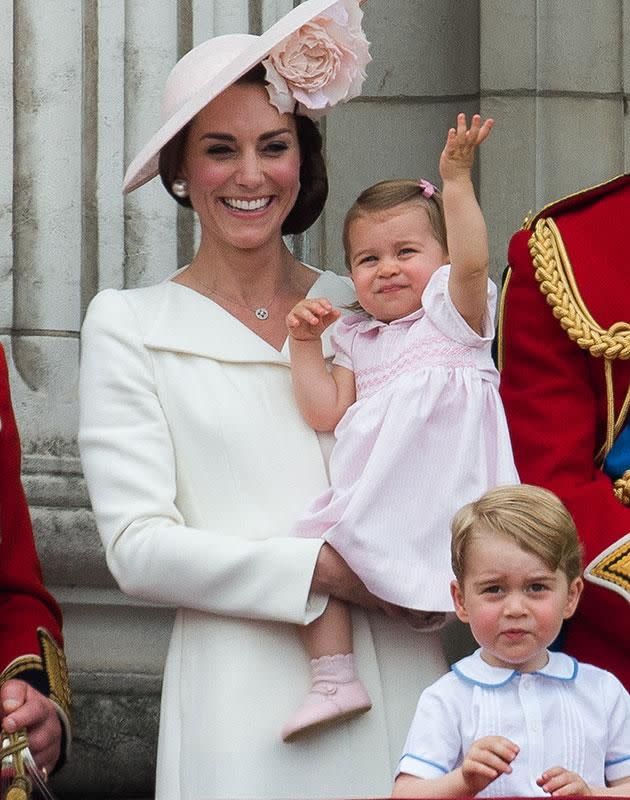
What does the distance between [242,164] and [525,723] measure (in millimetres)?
1000

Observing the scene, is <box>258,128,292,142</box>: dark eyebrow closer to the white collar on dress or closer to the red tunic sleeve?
the red tunic sleeve

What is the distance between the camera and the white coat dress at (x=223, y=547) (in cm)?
361

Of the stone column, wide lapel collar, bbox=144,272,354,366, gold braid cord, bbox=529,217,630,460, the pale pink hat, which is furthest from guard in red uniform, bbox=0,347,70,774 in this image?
the stone column

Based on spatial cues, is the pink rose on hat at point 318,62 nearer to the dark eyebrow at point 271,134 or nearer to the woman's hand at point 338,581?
the dark eyebrow at point 271,134

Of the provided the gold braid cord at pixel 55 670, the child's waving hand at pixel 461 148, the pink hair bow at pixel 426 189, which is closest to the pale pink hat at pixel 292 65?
the pink hair bow at pixel 426 189

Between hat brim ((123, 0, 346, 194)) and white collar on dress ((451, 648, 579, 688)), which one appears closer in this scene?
white collar on dress ((451, 648, 579, 688))

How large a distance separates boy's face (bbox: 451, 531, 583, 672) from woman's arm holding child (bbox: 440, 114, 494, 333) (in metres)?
0.51

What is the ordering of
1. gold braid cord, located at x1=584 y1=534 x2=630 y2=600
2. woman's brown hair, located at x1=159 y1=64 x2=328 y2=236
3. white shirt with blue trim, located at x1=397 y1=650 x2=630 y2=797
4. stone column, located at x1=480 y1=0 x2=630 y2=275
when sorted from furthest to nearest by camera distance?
stone column, located at x1=480 y1=0 x2=630 y2=275
woman's brown hair, located at x1=159 y1=64 x2=328 y2=236
gold braid cord, located at x1=584 y1=534 x2=630 y2=600
white shirt with blue trim, located at x1=397 y1=650 x2=630 y2=797

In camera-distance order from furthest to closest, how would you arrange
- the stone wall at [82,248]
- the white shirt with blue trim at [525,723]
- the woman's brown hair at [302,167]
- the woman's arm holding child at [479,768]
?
the stone wall at [82,248]
the woman's brown hair at [302,167]
the white shirt with blue trim at [525,723]
the woman's arm holding child at [479,768]

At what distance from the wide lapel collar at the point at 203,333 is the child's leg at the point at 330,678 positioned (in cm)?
39

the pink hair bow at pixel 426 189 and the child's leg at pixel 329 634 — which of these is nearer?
the child's leg at pixel 329 634

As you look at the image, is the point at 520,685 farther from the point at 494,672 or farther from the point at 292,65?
the point at 292,65

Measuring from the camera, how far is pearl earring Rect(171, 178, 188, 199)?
388 cm

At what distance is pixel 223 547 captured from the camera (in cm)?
361
